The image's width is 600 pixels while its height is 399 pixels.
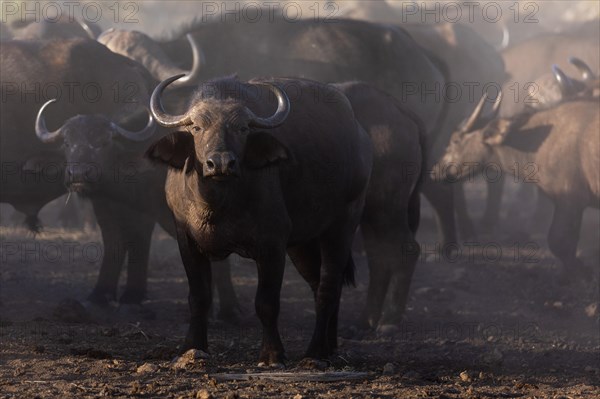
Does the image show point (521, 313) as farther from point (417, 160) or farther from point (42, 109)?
point (42, 109)

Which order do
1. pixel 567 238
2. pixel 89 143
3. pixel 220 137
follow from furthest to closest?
pixel 567 238 < pixel 89 143 < pixel 220 137

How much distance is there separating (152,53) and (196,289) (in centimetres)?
630

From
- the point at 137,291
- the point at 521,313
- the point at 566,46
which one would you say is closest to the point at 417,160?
the point at 521,313

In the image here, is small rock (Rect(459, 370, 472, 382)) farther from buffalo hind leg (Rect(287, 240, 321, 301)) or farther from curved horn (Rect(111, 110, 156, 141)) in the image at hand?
curved horn (Rect(111, 110, 156, 141))

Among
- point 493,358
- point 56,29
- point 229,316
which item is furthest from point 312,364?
point 56,29

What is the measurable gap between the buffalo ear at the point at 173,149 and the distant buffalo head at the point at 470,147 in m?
6.77

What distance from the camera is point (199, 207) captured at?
680cm

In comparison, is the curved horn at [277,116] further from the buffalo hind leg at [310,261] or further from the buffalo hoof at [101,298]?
the buffalo hoof at [101,298]

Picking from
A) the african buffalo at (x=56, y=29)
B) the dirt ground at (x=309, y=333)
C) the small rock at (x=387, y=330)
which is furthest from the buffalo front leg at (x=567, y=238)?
the african buffalo at (x=56, y=29)

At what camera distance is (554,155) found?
12.6 meters

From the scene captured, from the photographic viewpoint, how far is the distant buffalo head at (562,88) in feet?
46.6

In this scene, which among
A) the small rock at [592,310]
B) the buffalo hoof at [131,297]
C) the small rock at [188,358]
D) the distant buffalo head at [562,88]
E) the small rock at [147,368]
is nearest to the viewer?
the small rock at [147,368]

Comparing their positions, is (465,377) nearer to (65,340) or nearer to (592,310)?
(65,340)

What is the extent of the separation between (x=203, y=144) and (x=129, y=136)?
A: 11.3 ft
